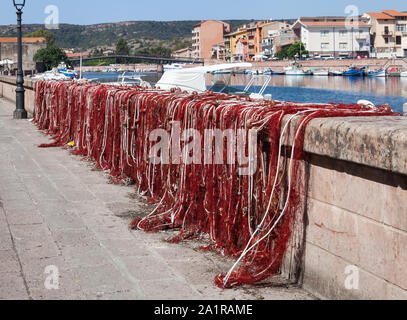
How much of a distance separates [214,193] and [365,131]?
80.8 inches

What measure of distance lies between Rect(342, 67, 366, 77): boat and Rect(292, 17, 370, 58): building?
127ft

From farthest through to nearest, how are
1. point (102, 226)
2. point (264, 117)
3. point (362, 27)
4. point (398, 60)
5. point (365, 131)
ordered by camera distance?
point (362, 27), point (398, 60), point (102, 226), point (264, 117), point (365, 131)

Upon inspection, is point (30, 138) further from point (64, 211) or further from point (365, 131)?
point (365, 131)

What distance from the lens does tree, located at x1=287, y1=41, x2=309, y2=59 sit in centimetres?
14175

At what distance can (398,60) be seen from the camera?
106625 millimetres

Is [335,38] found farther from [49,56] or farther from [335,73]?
[49,56]

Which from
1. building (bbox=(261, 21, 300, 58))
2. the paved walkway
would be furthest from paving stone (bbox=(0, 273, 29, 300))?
building (bbox=(261, 21, 300, 58))

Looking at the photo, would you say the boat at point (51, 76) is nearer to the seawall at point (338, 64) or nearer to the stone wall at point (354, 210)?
the stone wall at point (354, 210)

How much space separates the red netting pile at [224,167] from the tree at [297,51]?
13615 centimetres

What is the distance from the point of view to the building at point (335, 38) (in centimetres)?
14625

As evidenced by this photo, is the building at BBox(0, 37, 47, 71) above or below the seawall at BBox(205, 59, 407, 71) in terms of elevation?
above

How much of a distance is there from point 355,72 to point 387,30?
51231 mm

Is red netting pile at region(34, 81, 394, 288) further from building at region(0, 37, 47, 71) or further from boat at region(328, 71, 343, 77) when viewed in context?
Result: building at region(0, 37, 47, 71)

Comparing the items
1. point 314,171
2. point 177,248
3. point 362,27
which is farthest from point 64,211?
point 362,27
